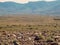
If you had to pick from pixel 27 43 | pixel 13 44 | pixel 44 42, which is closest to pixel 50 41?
pixel 44 42

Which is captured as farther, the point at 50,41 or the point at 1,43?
the point at 50,41

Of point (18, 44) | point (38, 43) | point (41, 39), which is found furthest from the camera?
point (41, 39)

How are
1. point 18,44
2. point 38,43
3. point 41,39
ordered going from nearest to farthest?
point 18,44 < point 38,43 < point 41,39

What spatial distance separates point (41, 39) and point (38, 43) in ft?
10.4

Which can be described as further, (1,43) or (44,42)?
(44,42)

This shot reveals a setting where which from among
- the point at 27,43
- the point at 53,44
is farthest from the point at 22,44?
the point at 53,44

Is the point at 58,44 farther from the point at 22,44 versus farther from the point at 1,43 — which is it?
the point at 1,43

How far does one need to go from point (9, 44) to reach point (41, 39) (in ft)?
19.6

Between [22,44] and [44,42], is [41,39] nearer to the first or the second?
[44,42]

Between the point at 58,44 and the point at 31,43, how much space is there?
3.09 m

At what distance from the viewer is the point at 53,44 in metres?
29.1

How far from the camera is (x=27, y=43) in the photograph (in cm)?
3011

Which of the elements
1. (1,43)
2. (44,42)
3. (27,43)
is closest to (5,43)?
(1,43)

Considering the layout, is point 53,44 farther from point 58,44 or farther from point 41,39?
point 41,39
